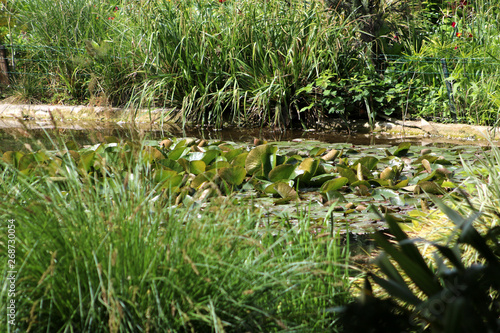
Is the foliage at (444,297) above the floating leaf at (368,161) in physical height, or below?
above

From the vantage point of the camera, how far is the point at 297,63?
6645 millimetres

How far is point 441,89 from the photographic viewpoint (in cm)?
661

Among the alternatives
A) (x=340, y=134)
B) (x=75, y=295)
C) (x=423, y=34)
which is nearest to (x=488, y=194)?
(x=75, y=295)

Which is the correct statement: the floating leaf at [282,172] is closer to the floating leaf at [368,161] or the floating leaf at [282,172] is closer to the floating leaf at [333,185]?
the floating leaf at [333,185]

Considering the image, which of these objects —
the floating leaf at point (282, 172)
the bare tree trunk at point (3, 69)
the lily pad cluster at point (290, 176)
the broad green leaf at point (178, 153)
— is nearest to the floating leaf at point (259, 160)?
the lily pad cluster at point (290, 176)

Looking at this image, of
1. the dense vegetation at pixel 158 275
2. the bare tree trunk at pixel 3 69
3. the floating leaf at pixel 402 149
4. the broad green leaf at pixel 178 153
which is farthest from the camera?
the bare tree trunk at pixel 3 69

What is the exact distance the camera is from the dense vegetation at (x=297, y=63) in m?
6.52

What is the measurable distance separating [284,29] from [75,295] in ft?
19.1

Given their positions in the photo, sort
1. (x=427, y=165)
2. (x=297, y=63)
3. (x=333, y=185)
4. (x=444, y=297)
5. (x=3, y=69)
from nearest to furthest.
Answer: (x=444, y=297) < (x=333, y=185) < (x=427, y=165) < (x=297, y=63) < (x=3, y=69)

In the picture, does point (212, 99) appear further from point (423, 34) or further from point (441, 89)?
point (423, 34)

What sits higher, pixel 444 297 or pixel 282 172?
pixel 444 297

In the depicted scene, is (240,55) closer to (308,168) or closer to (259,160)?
(259,160)

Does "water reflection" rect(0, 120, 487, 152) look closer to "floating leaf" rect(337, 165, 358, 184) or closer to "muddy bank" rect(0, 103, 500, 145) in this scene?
"muddy bank" rect(0, 103, 500, 145)

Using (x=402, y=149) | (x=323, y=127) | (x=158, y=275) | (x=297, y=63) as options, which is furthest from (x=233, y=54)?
(x=158, y=275)
